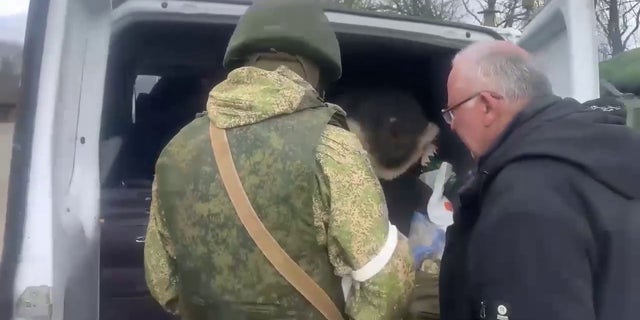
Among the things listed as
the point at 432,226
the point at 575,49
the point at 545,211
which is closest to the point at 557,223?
the point at 545,211

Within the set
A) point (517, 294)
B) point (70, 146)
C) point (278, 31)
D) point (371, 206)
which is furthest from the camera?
point (70, 146)

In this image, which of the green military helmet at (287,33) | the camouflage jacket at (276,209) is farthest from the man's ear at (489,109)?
the green military helmet at (287,33)

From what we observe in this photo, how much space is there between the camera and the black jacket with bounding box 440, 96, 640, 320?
1.71 meters

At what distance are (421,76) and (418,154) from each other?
44cm

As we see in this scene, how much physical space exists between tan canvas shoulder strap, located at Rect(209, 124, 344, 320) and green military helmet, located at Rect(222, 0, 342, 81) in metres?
0.28

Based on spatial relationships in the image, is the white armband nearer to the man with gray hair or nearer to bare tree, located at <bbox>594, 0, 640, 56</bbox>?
the man with gray hair

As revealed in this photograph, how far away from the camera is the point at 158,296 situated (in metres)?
2.47

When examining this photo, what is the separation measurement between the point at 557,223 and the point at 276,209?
0.75 metres

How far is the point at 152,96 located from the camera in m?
3.83

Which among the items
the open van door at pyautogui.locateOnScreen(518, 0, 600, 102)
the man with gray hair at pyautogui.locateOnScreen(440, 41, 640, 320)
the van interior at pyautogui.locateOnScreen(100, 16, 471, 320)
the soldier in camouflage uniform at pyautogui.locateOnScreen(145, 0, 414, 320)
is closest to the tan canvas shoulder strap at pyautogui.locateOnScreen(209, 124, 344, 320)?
the soldier in camouflage uniform at pyautogui.locateOnScreen(145, 0, 414, 320)

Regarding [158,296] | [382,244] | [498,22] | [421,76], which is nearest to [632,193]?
[382,244]

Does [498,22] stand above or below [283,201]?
above

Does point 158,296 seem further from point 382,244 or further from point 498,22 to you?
point 498,22

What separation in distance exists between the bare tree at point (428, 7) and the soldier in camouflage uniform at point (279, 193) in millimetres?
9190
